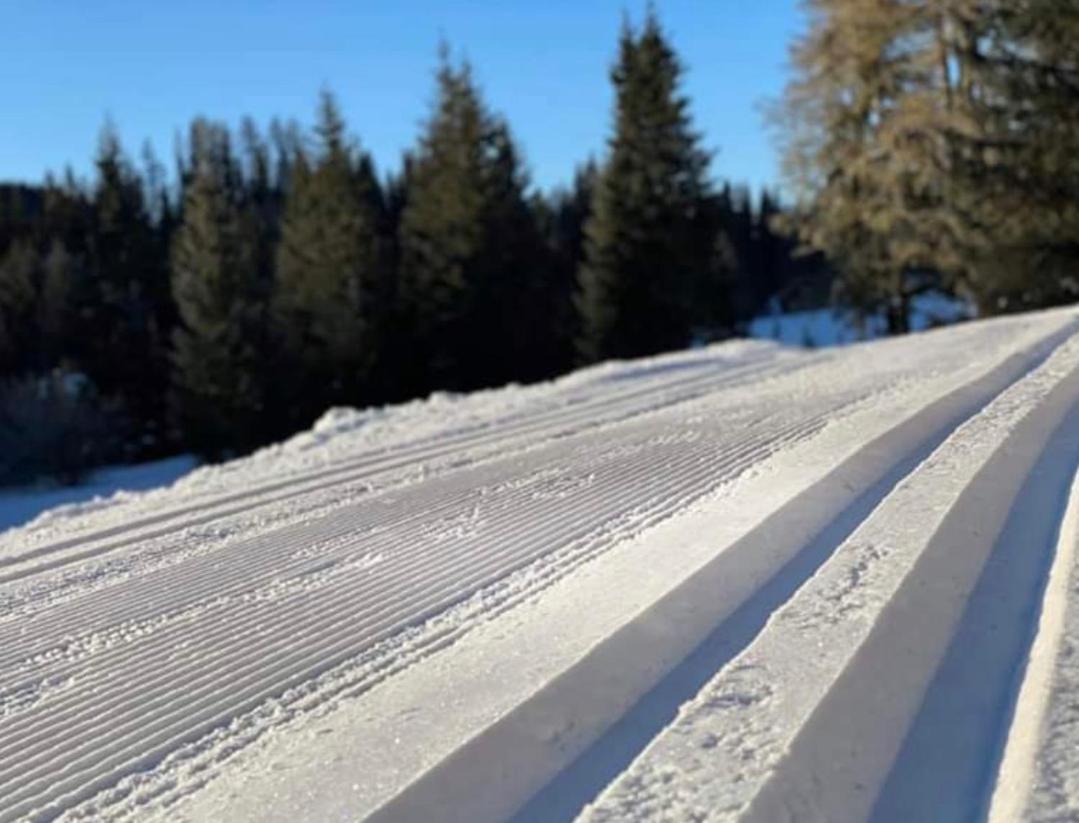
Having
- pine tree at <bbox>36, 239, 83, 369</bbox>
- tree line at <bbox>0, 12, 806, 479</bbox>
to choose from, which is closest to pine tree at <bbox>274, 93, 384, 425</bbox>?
tree line at <bbox>0, 12, 806, 479</bbox>

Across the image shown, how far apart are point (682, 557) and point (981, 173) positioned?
18751 millimetres

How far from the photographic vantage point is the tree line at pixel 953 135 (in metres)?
20.6

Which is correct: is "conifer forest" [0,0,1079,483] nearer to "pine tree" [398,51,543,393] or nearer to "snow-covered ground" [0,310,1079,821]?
"pine tree" [398,51,543,393]

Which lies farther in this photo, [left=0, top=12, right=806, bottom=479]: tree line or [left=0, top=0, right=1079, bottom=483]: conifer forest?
[left=0, top=12, right=806, bottom=479]: tree line

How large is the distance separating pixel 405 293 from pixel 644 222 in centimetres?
793

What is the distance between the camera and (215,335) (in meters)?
33.5

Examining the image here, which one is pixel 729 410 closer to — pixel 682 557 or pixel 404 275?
pixel 682 557

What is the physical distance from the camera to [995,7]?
20688 millimetres

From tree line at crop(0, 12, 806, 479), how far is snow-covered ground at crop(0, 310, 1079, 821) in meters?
26.7

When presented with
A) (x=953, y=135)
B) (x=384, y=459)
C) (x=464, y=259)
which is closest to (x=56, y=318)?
(x=464, y=259)

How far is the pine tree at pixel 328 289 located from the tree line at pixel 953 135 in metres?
14.9

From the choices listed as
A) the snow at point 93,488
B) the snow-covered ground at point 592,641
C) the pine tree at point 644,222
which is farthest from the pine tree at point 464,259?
the snow-covered ground at point 592,641

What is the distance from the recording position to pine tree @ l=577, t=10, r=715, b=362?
34125 millimetres

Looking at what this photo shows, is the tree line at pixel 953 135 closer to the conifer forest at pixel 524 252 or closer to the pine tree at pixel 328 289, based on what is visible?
the conifer forest at pixel 524 252
